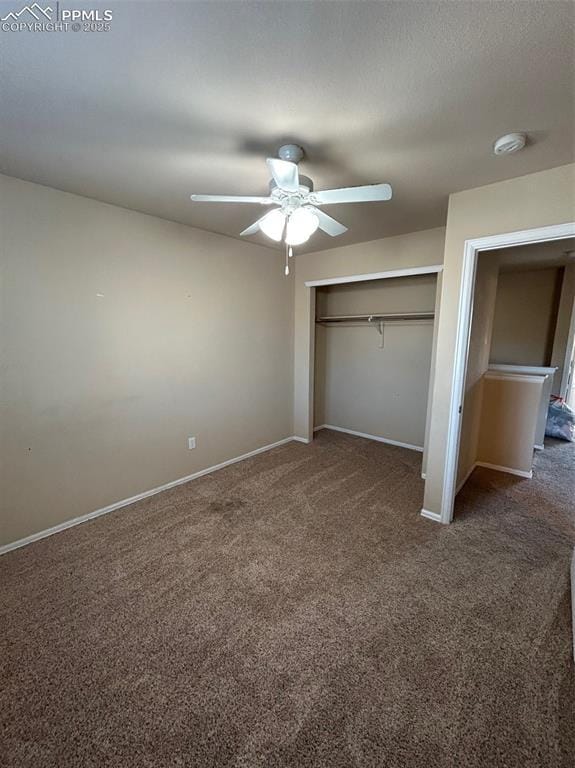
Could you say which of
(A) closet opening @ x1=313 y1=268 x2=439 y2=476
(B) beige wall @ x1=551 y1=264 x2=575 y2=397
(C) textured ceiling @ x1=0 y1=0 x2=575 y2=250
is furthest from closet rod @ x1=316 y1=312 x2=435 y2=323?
(B) beige wall @ x1=551 y1=264 x2=575 y2=397

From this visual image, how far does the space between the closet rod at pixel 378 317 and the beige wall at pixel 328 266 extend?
0.49 metres

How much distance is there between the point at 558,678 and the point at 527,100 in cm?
251

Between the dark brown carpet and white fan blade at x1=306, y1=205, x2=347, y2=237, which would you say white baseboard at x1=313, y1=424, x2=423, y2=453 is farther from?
white fan blade at x1=306, y1=205, x2=347, y2=237

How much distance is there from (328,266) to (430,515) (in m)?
2.85

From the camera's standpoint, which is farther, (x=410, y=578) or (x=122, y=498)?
(x=122, y=498)

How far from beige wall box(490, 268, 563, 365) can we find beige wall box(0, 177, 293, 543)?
12.3 feet

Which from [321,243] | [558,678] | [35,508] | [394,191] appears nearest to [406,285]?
[321,243]

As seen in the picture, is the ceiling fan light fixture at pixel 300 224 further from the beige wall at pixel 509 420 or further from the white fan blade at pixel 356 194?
the beige wall at pixel 509 420

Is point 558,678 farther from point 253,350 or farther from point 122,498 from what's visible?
point 253,350

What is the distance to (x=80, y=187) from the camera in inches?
86.9

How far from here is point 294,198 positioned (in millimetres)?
1694

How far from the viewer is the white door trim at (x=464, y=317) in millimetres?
1997

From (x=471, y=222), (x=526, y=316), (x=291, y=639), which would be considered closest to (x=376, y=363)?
(x=471, y=222)

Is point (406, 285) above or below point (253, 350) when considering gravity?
above
